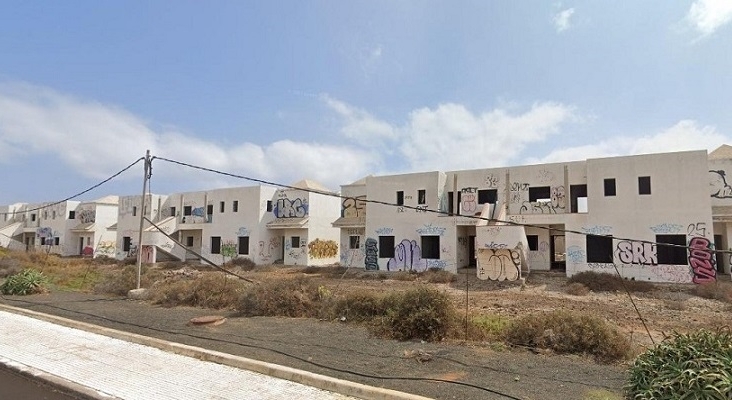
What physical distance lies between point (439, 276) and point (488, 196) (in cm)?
607

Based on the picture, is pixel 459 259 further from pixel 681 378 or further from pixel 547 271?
pixel 681 378

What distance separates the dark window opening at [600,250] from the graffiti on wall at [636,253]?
404mm

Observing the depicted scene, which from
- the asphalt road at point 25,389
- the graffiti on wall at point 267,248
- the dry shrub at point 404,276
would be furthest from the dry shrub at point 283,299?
the graffiti on wall at point 267,248

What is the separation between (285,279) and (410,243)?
16.3m

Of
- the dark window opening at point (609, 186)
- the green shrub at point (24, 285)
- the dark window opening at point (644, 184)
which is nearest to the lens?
the green shrub at point (24, 285)

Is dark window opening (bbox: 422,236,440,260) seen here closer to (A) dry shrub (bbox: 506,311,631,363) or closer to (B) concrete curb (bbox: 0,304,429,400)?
(A) dry shrub (bbox: 506,311,631,363)

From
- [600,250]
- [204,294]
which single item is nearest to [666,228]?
[600,250]

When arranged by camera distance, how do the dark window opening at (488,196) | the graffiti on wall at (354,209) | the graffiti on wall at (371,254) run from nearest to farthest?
the dark window opening at (488,196), the graffiti on wall at (371,254), the graffiti on wall at (354,209)

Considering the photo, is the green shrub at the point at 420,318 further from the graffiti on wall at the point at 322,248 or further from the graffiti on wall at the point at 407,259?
the graffiti on wall at the point at 322,248

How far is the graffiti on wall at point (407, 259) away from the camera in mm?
27062

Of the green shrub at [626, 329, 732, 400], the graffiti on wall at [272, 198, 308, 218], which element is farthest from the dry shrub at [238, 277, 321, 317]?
the graffiti on wall at [272, 198, 308, 218]

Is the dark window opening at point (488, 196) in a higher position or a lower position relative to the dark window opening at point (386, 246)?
higher

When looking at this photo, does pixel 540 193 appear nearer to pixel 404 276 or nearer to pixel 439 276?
pixel 439 276

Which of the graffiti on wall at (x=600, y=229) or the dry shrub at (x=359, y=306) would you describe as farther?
the graffiti on wall at (x=600, y=229)
